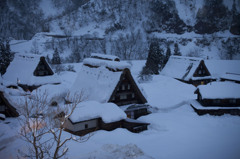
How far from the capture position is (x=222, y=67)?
164ft

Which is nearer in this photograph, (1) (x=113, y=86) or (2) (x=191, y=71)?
(1) (x=113, y=86)

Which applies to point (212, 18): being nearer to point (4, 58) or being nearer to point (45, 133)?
point (4, 58)

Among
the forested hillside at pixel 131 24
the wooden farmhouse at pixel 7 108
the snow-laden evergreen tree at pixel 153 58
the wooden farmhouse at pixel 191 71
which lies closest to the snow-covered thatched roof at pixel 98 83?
the wooden farmhouse at pixel 7 108

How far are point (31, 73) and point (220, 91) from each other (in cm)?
3411

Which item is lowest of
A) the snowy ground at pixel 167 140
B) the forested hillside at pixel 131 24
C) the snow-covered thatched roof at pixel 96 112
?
the snowy ground at pixel 167 140

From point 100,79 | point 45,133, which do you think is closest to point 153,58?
point 100,79

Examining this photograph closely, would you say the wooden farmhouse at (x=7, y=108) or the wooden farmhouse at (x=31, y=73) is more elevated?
the wooden farmhouse at (x=31, y=73)

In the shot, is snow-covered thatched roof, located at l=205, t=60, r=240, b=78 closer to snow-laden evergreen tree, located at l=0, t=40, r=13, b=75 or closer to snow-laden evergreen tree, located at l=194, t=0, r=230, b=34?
snow-laden evergreen tree, located at l=194, t=0, r=230, b=34

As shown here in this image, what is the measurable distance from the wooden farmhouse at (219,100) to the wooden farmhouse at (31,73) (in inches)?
1081

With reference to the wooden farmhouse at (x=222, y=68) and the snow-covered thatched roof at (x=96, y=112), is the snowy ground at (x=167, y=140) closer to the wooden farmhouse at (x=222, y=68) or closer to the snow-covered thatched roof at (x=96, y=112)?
the snow-covered thatched roof at (x=96, y=112)

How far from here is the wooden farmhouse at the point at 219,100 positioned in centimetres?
2677

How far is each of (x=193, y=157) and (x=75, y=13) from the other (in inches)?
4887

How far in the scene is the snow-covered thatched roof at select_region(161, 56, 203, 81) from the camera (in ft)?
137

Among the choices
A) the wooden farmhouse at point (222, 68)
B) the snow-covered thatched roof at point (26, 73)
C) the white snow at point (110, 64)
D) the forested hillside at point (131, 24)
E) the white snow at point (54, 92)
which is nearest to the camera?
the white snow at point (110, 64)
